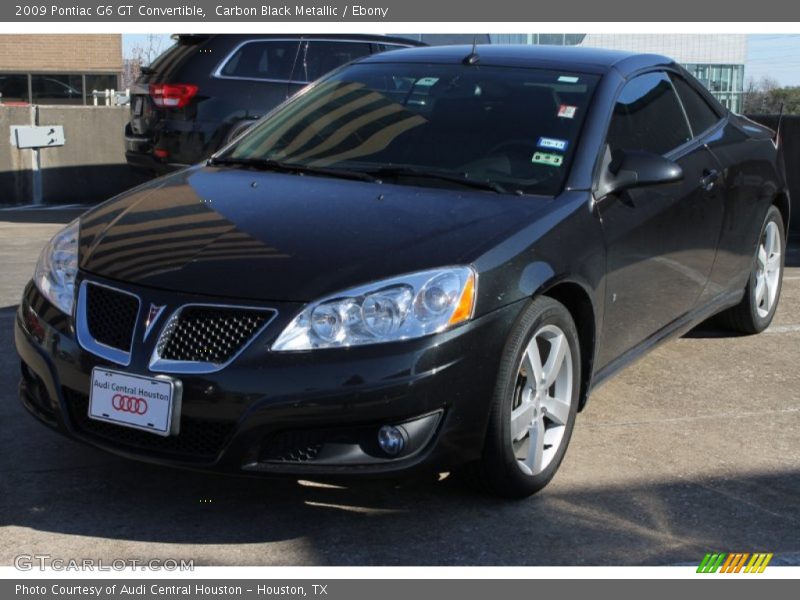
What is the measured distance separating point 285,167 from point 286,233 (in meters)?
0.85

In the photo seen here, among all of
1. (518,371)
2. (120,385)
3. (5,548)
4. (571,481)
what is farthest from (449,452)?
(5,548)

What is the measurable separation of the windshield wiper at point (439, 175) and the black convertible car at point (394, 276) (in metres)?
0.01

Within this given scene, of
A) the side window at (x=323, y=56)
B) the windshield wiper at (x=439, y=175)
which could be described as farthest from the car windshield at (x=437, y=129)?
the side window at (x=323, y=56)

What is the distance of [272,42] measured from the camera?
35.1 feet

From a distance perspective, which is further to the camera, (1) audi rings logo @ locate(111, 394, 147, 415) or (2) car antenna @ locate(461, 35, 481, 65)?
(2) car antenna @ locate(461, 35, 481, 65)

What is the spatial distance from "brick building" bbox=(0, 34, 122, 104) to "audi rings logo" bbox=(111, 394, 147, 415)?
27.9 m

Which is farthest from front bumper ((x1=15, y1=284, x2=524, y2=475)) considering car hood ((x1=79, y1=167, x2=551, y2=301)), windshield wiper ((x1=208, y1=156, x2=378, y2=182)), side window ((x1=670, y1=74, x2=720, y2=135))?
side window ((x1=670, y1=74, x2=720, y2=135))

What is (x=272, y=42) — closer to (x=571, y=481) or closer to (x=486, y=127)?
(x=486, y=127)

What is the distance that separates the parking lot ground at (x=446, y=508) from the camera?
11.9 ft

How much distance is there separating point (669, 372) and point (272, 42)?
240 inches

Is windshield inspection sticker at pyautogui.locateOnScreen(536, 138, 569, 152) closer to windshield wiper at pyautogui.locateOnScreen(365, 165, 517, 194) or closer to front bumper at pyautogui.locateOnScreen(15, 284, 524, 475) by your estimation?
windshield wiper at pyautogui.locateOnScreen(365, 165, 517, 194)

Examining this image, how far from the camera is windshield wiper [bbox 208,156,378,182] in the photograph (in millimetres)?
4566

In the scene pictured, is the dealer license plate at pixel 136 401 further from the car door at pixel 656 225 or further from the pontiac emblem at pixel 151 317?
the car door at pixel 656 225

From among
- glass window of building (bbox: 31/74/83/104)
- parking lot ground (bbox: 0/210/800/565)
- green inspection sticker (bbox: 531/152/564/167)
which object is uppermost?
green inspection sticker (bbox: 531/152/564/167)
